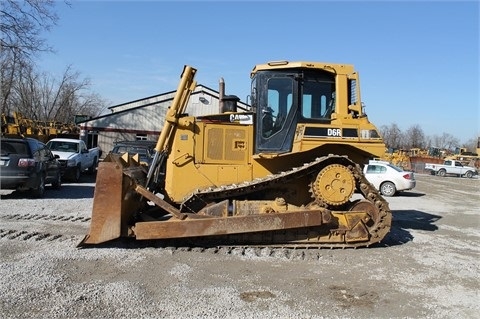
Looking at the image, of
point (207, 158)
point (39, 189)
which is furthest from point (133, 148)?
point (207, 158)

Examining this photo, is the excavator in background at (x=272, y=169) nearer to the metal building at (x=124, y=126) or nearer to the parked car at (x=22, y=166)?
the parked car at (x=22, y=166)

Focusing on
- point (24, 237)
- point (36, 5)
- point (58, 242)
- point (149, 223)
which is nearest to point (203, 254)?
point (149, 223)

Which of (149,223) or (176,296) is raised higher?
(149,223)

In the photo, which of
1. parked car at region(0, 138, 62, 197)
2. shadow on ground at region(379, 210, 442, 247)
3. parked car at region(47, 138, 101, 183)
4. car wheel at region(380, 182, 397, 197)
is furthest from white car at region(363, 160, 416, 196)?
parked car at region(0, 138, 62, 197)

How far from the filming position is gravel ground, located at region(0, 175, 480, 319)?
486cm

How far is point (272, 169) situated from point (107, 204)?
2912 mm

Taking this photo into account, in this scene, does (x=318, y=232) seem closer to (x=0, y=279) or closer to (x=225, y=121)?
(x=225, y=121)

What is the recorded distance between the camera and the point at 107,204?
22.3 ft

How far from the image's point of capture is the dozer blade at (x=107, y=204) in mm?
6785

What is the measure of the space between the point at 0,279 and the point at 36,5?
18.1 m

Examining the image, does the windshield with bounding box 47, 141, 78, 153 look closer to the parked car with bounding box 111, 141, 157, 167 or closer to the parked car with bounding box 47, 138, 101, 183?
the parked car with bounding box 47, 138, 101, 183

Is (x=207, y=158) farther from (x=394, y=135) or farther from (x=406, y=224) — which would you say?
(x=394, y=135)

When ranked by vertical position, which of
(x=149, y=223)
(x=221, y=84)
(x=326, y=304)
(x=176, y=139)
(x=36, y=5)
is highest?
(x=36, y=5)

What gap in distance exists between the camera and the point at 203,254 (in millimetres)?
7004
